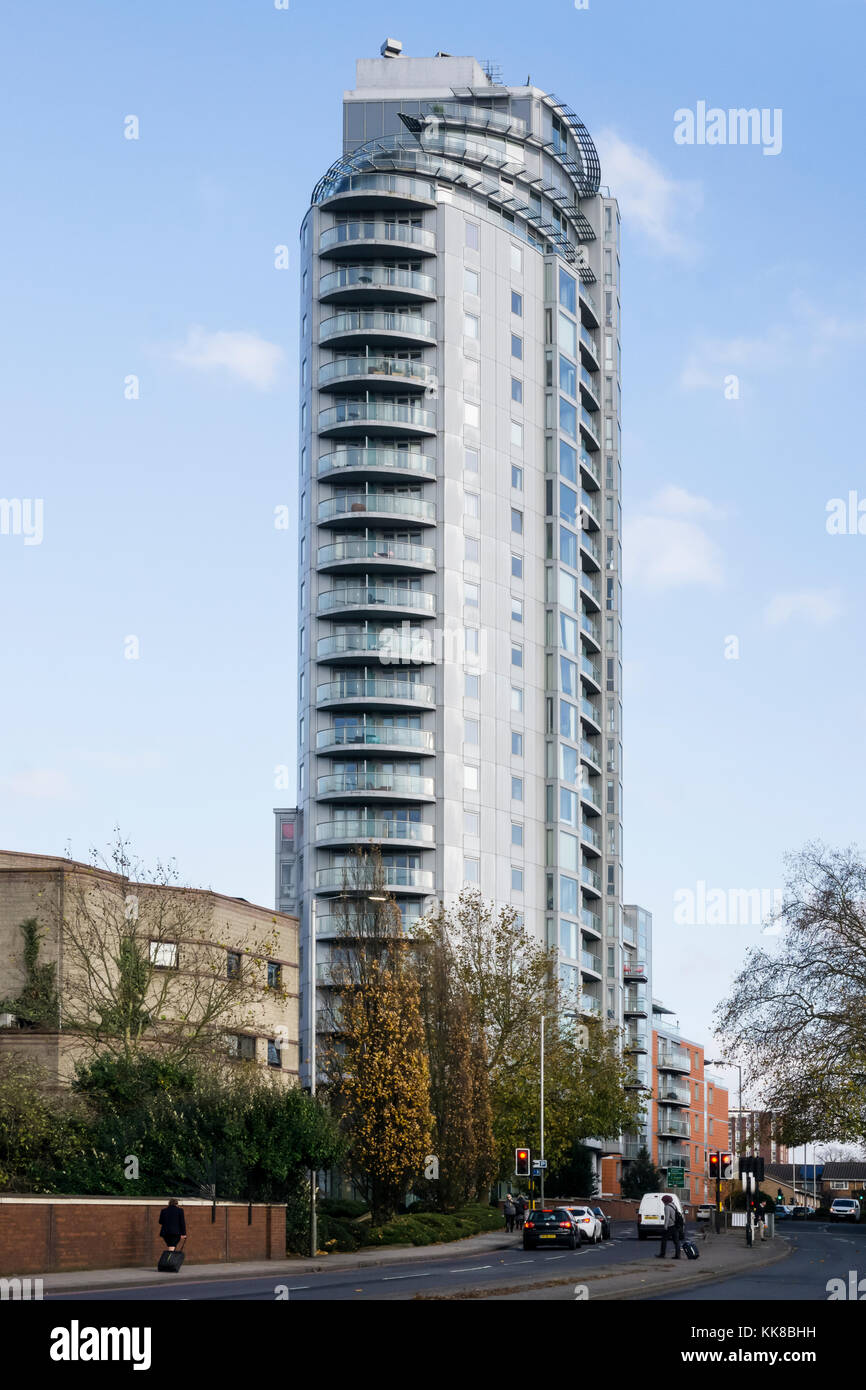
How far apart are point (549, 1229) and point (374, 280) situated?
5492 cm

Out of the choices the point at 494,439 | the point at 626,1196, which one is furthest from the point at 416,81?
the point at 626,1196

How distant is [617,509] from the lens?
11219 centimetres

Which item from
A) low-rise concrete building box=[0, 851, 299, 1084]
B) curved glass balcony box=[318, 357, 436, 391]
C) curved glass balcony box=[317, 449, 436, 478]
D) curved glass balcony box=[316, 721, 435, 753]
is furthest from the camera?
curved glass balcony box=[318, 357, 436, 391]

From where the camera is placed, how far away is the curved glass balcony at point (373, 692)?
85.4 metres

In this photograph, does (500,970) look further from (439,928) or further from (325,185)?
(325,185)

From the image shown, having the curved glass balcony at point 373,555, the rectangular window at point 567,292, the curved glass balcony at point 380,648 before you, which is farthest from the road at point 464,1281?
the rectangular window at point 567,292

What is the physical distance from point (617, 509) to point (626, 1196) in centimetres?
4556

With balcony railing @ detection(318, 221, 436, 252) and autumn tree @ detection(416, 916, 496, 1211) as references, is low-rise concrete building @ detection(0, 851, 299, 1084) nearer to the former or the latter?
autumn tree @ detection(416, 916, 496, 1211)

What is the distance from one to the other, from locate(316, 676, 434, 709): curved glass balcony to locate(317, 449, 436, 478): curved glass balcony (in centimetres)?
1076

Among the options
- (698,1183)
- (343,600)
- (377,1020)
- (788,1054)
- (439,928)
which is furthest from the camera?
(698,1183)

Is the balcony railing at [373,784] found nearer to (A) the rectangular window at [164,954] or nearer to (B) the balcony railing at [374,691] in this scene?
(B) the balcony railing at [374,691]

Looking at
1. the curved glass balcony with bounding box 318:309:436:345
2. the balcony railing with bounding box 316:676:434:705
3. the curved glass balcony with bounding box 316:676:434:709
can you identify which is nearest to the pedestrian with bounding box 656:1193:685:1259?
the curved glass balcony with bounding box 316:676:434:709

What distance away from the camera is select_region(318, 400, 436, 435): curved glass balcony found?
288 ft
